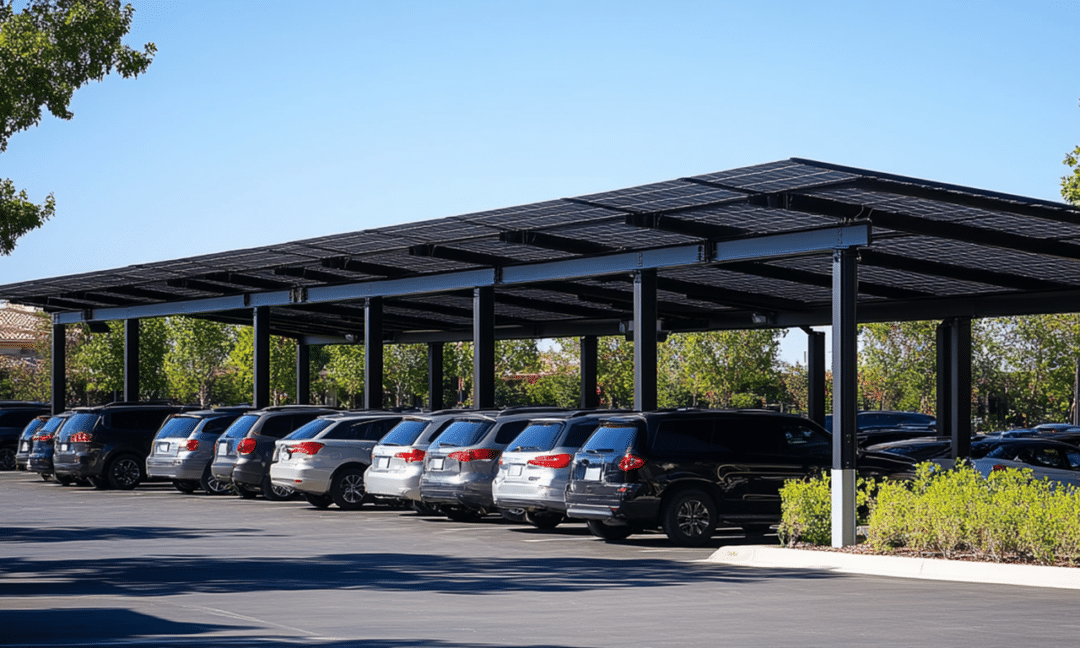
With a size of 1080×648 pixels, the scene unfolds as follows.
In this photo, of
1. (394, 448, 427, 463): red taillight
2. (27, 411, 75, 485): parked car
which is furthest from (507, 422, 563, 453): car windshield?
(27, 411, 75, 485): parked car

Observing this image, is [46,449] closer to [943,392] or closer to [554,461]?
[554,461]

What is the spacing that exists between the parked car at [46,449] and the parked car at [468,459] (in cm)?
1383

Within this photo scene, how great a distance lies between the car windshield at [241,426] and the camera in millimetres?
27328

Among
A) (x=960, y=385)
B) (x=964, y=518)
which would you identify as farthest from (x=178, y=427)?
(x=964, y=518)

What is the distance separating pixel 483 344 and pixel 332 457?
5.16m

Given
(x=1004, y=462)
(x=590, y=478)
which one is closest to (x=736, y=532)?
(x=590, y=478)

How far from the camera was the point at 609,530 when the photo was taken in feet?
64.7

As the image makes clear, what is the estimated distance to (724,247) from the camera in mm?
22781

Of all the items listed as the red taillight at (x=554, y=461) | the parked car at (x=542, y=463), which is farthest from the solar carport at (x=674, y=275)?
the red taillight at (x=554, y=461)

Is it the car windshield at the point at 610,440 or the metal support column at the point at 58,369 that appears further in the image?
the metal support column at the point at 58,369

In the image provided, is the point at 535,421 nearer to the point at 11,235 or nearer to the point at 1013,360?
the point at 11,235

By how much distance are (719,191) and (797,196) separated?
3.37 ft

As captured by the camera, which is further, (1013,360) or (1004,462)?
(1013,360)

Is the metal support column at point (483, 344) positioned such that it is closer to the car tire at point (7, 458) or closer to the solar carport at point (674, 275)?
the solar carport at point (674, 275)
